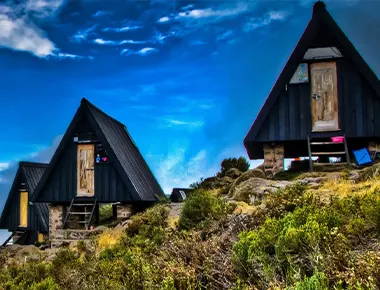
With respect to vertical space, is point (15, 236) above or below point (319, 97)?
below

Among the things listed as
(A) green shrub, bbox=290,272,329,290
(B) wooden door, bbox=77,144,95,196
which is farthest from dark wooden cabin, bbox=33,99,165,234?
(A) green shrub, bbox=290,272,329,290

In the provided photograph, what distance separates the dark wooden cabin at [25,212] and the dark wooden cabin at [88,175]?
846 cm

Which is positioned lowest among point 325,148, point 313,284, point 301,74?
point 313,284

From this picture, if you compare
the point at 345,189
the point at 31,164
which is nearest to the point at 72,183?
the point at 31,164

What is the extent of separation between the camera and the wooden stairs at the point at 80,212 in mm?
22625

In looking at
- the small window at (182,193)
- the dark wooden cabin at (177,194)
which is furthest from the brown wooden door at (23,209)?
the small window at (182,193)

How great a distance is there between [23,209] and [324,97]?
22.9 meters

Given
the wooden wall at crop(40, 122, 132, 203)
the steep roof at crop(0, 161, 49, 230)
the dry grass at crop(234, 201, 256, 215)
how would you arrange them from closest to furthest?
the dry grass at crop(234, 201, 256, 215) < the wooden wall at crop(40, 122, 132, 203) < the steep roof at crop(0, 161, 49, 230)

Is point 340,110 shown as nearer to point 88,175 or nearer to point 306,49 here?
point 306,49

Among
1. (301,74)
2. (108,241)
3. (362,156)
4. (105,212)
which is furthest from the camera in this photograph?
(105,212)

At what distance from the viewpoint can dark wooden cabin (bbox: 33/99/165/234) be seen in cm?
2234

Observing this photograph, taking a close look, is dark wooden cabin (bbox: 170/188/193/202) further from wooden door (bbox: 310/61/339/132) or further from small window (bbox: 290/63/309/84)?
small window (bbox: 290/63/309/84)

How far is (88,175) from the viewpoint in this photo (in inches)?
910

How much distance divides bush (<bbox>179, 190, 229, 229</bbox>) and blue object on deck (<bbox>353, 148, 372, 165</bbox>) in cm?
757
